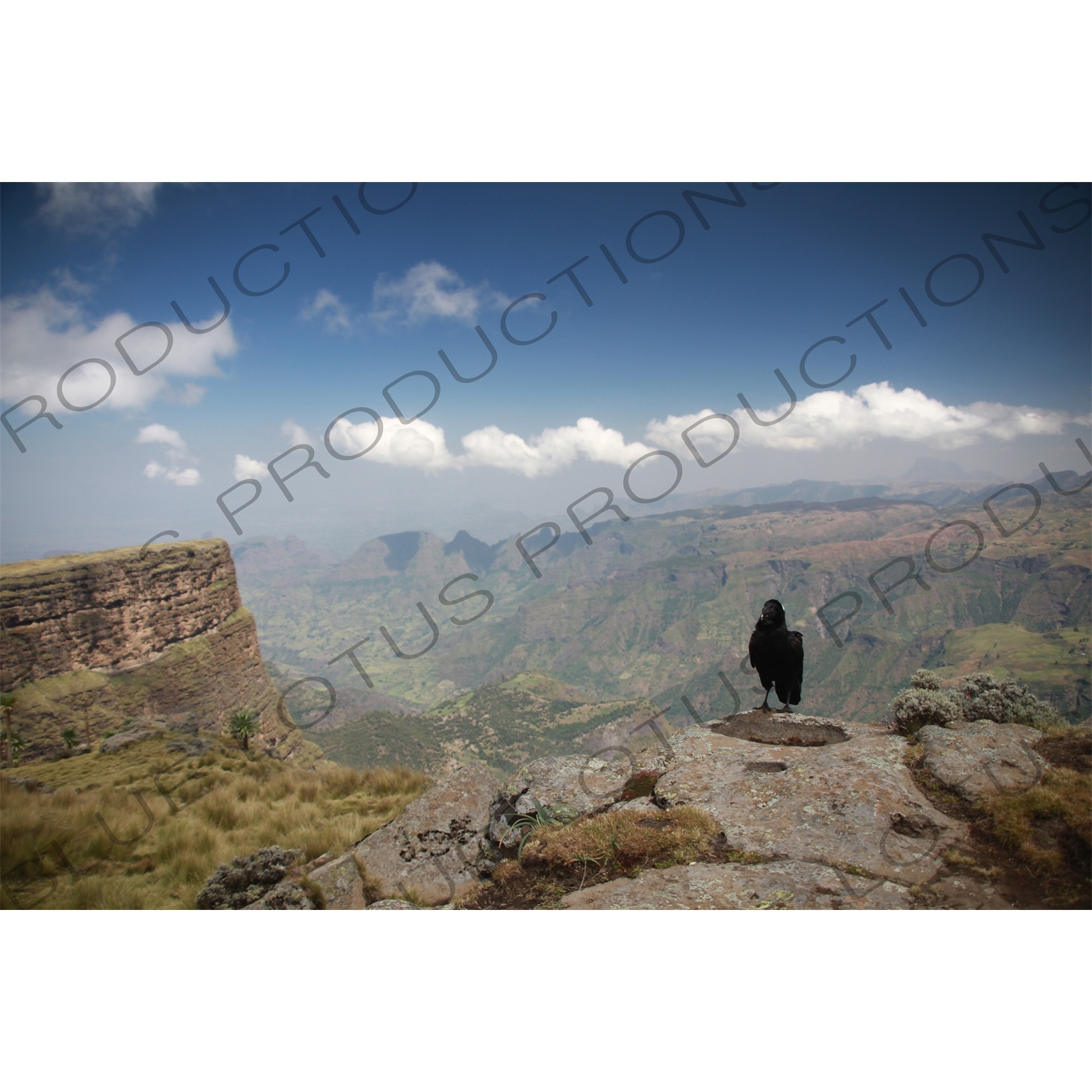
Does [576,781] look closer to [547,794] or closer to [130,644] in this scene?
[547,794]

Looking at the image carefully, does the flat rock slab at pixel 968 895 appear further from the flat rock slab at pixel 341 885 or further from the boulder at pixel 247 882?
the boulder at pixel 247 882

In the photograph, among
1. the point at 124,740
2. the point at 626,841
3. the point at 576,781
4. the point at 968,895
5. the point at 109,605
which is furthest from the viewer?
the point at 109,605

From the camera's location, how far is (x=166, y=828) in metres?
6.62

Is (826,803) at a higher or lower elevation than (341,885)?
lower

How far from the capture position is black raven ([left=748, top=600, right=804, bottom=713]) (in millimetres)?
7785

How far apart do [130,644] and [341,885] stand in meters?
64.7

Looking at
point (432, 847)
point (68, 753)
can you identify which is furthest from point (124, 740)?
point (432, 847)

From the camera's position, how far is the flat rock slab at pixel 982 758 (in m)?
4.86

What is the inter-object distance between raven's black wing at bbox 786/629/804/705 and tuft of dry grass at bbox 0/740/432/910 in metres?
6.59

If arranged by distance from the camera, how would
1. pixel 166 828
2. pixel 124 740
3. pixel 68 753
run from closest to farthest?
pixel 166 828 → pixel 124 740 → pixel 68 753

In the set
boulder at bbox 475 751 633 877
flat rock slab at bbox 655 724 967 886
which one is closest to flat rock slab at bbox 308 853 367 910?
boulder at bbox 475 751 633 877

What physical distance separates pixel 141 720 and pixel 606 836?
21.0 meters

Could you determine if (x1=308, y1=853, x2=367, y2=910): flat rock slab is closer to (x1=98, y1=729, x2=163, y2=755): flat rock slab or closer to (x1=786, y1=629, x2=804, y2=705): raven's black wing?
(x1=786, y1=629, x2=804, y2=705): raven's black wing

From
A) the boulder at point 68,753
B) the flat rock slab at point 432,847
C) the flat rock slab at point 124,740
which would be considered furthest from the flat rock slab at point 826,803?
the boulder at point 68,753
